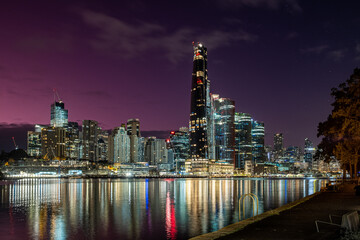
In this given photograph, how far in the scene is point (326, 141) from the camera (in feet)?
214

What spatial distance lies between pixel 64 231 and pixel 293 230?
16.6 metres

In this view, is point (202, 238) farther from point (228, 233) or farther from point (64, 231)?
point (64, 231)

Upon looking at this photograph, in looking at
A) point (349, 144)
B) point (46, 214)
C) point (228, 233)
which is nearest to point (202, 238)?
point (228, 233)

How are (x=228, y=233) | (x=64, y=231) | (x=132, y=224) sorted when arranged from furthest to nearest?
(x=132, y=224), (x=64, y=231), (x=228, y=233)

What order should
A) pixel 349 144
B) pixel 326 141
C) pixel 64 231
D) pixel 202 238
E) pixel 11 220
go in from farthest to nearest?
1. pixel 326 141
2. pixel 349 144
3. pixel 11 220
4. pixel 64 231
5. pixel 202 238

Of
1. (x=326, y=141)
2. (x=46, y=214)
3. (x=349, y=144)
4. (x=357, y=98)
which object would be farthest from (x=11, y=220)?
(x=326, y=141)

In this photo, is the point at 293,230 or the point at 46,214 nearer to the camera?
the point at 293,230

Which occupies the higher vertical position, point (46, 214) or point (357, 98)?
point (357, 98)

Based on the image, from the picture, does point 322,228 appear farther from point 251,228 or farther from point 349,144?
point 349,144

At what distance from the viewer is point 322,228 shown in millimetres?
17672

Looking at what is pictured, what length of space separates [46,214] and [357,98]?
3078 cm

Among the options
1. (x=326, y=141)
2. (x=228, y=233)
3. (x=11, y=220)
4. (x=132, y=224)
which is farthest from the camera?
(x=326, y=141)

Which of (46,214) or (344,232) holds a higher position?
(344,232)

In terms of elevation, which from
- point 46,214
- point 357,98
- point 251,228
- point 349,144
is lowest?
point 46,214
